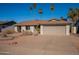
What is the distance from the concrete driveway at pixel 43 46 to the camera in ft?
22.1

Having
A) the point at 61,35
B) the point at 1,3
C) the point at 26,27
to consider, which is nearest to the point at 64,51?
the point at 61,35

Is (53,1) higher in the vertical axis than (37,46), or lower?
higher

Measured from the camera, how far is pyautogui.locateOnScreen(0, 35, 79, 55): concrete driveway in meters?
6.73

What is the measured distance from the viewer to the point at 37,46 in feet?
22.2

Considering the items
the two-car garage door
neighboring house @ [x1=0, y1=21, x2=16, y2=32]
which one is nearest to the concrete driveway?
the two-car garage door

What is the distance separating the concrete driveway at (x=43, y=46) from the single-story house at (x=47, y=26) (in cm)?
10

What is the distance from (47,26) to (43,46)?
1.21 ft

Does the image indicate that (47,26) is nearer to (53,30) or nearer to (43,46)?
(53,30)

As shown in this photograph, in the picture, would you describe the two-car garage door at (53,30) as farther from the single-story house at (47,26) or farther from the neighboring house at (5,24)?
the neighboring house at (5,24)

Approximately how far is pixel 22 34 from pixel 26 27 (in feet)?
0.49

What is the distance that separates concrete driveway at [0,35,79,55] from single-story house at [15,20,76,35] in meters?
0.10

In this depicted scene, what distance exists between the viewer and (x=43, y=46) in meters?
6.77
